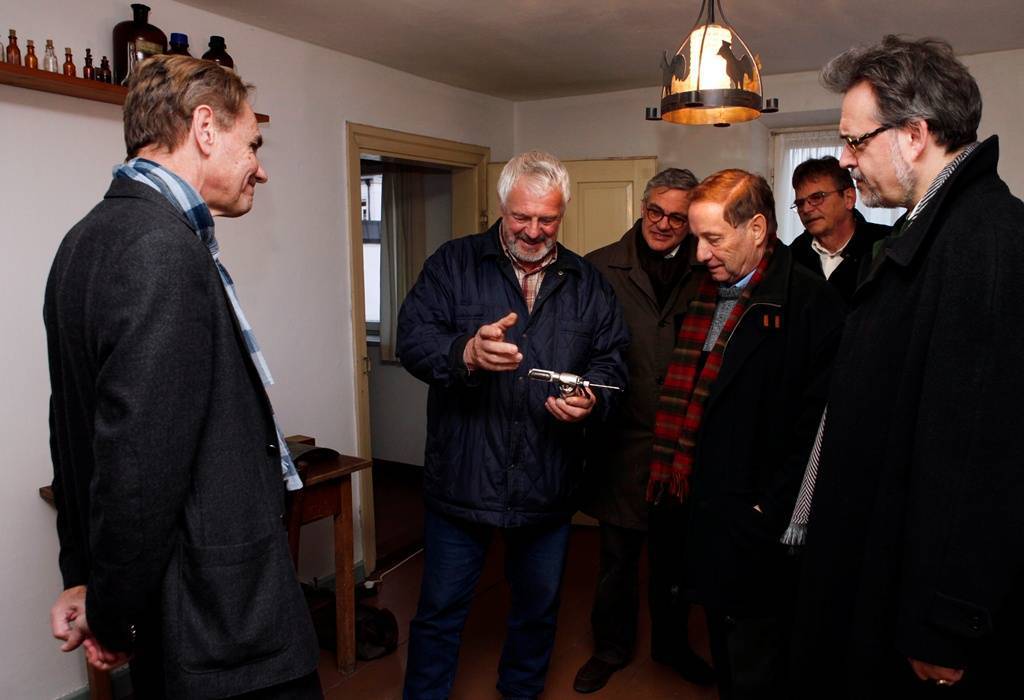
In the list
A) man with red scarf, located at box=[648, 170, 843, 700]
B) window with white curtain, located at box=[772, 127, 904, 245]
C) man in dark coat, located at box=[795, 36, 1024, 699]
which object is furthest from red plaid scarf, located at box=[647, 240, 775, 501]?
window with white curtain, located at box=[772, 127, 904, 245]

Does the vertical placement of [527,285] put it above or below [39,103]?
below

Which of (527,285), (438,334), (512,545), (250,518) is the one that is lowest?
(512,545)

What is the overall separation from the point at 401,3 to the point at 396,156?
107 centimetres

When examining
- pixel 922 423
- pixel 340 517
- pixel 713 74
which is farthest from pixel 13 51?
pixel 922 423

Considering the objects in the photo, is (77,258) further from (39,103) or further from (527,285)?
(39,103)

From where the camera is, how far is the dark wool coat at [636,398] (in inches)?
97.3

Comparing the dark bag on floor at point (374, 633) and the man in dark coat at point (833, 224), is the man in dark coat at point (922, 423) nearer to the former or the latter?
the man in dark coat at point (833, 224)

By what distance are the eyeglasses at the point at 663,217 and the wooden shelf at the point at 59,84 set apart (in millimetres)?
1585

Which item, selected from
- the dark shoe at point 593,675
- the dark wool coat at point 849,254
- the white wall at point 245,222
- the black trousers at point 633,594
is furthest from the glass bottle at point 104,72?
the dark shoe at point 593,675

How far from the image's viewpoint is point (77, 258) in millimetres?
1161

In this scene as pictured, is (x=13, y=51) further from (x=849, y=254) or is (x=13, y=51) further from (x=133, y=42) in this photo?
(x=849, y=254)

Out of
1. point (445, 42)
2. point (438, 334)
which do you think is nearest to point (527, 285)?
point (438, 334)

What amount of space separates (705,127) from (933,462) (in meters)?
3.27

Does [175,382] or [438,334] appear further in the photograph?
[438,334]
